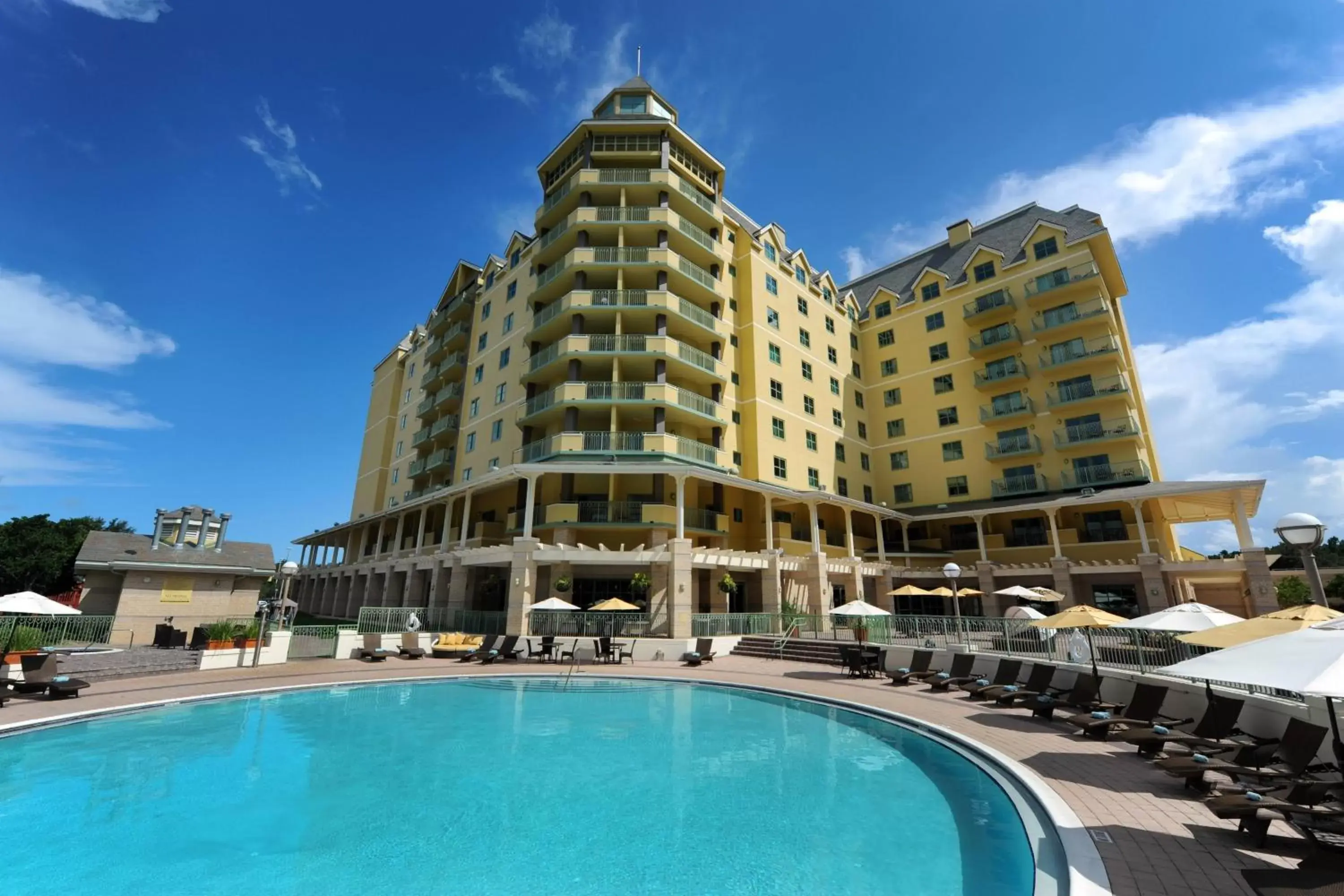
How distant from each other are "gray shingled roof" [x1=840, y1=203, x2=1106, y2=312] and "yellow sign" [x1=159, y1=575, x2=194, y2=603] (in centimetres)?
4912

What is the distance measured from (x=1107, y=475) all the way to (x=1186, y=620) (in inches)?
1131

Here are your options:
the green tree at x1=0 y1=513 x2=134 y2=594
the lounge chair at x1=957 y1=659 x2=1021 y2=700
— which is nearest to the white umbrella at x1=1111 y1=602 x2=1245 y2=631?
the lounge chair at x1=957 y1=659 x2=1021 y2=700

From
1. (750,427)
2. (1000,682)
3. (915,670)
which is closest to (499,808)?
(1000,682)

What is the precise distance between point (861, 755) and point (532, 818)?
21.0 ft

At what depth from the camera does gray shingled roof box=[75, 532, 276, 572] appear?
25.0 metres

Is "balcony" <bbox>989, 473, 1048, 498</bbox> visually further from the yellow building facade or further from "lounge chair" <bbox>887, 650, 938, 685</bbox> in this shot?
"lounge chair" <bbox>887, 650, 938, 685</bbox>

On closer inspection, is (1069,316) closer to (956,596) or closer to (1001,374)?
(1001,374)

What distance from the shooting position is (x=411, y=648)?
960 inches

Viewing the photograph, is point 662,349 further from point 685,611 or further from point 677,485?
point 685,611

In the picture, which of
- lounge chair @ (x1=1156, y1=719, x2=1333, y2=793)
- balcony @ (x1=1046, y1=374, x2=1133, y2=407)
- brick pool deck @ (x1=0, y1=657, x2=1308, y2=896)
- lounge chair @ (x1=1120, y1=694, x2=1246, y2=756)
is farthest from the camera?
balcony @ (x1=1046, y1=374, x2=1133, y2=407)

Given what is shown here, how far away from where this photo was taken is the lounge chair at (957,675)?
16.6m

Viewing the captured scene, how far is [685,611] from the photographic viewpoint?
25188mm

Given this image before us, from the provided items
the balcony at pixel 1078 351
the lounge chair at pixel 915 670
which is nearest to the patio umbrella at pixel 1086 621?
the lounge chair at pixel 915 670

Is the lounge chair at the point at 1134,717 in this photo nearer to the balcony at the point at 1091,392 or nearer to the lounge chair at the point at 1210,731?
the lounge chair at the point at 1210,731
